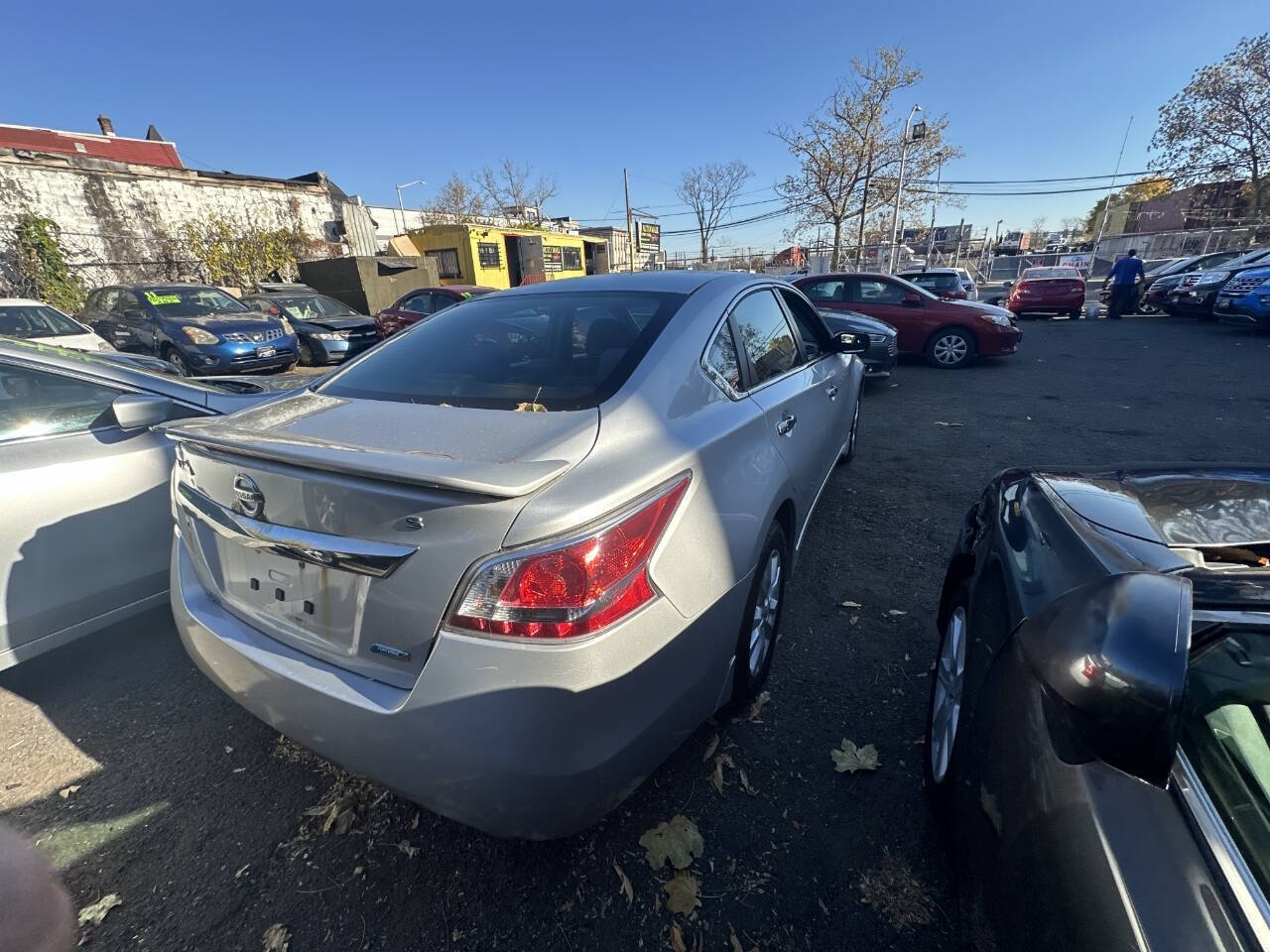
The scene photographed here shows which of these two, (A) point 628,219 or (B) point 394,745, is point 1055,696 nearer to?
(B) point 394,745

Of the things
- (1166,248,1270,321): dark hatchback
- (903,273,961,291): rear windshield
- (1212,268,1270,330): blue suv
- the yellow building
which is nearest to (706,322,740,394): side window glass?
(903,273,961,291): rear windshield

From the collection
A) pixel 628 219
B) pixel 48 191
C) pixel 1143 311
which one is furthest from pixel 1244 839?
pixel 628 219

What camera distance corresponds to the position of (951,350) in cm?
984

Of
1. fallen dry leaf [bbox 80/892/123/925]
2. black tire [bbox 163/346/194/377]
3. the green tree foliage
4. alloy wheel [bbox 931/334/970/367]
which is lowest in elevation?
fallen dry leaf [bbox 80/892/123/925]

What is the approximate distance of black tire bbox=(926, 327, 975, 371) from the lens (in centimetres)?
972

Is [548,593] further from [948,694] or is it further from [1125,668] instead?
[948,694]

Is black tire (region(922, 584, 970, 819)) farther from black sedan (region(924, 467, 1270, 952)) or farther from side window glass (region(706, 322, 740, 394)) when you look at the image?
side window glass (region(706, 322, 740, 394))

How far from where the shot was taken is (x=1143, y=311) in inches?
672

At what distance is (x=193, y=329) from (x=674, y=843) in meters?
11.6

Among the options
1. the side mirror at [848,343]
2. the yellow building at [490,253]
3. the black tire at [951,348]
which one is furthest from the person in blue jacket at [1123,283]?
the yellow building at [490,253]

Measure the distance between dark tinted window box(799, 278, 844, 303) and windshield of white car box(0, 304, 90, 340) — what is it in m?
11.5

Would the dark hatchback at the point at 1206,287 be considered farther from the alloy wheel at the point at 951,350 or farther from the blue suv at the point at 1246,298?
the alloy wheel at the point at 951,350

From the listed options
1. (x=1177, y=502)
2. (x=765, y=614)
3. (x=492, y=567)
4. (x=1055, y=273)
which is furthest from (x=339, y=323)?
(x=1055, y=273)

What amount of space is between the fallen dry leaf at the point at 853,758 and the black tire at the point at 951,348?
945cm
